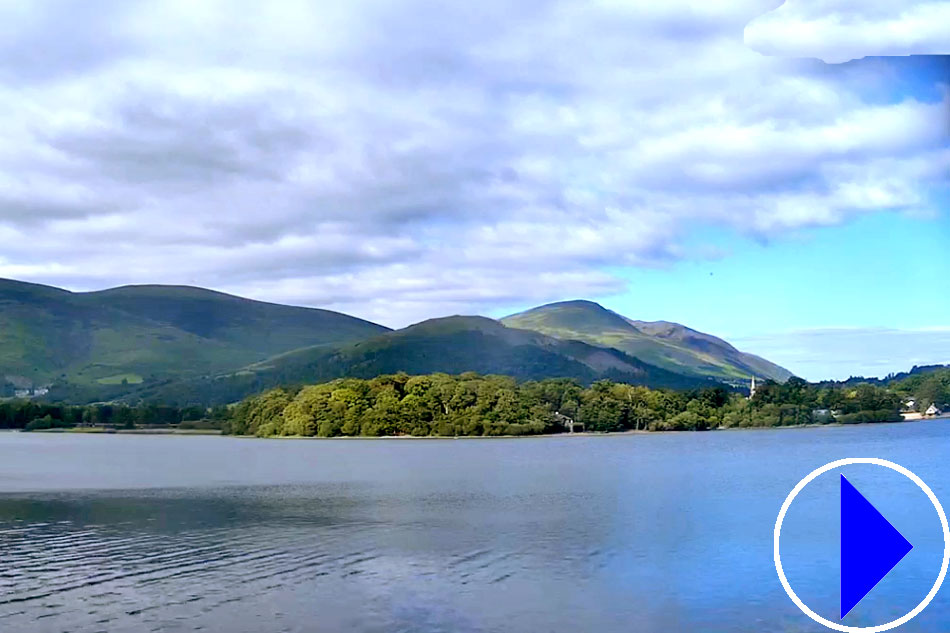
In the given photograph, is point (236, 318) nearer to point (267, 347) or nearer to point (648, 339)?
point (267, 347)

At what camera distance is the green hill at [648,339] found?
316 feet

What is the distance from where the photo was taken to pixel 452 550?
14.1m

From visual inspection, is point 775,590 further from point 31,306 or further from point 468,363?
point 31,306

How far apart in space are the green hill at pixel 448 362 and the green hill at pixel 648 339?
6.04 meters

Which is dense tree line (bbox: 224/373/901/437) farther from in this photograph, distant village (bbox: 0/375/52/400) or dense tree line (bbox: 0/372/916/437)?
distant village (bbox: 0/375/52/400)

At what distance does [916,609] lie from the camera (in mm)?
9516

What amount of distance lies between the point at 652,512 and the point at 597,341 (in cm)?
10676

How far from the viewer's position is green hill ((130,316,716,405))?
88062 millimetres

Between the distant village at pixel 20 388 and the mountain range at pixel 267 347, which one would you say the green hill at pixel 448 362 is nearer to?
the mountain range at pixel 267 347

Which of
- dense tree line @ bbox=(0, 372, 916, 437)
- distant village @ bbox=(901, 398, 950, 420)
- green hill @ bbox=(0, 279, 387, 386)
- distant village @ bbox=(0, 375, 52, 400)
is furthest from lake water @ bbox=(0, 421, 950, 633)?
green hill @ bbox=(0, 279, 387, 386)

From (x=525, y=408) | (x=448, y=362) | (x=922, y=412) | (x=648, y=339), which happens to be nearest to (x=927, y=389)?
(x=922, y=412)

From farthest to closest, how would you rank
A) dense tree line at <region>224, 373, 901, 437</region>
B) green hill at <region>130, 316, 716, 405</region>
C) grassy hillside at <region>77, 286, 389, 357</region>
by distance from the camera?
grassy hillside at <region>77, 286, 389, 357</region> < green hill at <region>130, 316, 716, 405</region> < dense tree line at <region>224, 373, 901, 437</region>

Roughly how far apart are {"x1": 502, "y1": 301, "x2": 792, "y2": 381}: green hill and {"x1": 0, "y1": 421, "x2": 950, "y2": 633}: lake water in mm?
54463

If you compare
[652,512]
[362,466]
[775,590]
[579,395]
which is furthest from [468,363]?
[775,590]
